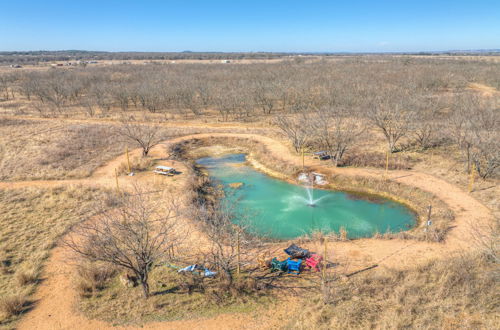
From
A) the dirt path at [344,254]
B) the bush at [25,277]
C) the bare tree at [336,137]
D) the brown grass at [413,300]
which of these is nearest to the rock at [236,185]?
the dirt path at [344,254]

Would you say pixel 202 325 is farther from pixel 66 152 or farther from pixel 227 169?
pixel 66 152

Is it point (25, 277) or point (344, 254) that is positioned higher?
point (25, 277)

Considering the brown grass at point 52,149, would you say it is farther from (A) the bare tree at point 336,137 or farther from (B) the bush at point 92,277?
(A) the bare tree at point 336,137

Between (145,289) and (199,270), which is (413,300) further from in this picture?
(145,289)

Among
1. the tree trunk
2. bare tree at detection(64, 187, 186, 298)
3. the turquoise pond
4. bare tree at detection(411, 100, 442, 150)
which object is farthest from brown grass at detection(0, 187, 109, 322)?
bare tree at detection(411, 100, 442, 150)

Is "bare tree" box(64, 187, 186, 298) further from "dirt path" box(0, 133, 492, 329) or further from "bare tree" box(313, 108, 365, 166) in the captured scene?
"bare tree" box(313, 108, 365, 166)

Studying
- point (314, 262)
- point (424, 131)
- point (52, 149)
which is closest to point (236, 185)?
point (314, 262)

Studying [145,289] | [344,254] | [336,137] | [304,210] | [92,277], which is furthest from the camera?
[336,137]

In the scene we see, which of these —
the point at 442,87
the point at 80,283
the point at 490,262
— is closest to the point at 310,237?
the point at 490,262
